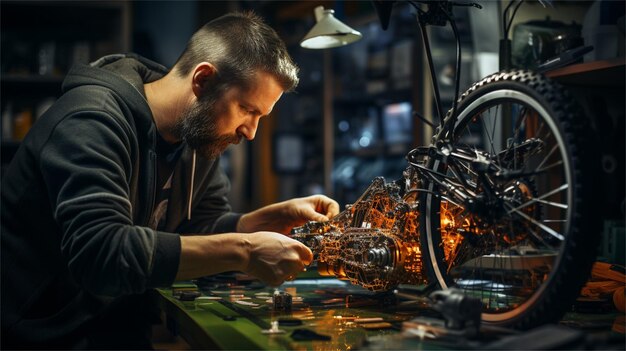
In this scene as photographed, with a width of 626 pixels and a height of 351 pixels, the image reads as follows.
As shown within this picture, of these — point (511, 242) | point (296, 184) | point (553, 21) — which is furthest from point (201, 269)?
point (296, 184)

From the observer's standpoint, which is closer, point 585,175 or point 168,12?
point 585,175

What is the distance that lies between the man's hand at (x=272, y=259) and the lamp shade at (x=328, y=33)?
906mm

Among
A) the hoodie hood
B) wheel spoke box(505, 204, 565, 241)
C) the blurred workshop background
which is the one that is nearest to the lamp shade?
the hoodie hood

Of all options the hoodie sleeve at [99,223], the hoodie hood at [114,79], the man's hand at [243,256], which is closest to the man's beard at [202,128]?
the hoodie hood at [114,79]

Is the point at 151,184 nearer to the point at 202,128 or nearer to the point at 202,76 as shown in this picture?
the point at 202,128

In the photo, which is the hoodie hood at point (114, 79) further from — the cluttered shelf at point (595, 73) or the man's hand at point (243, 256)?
the cluttered shelf at point (595, 73)

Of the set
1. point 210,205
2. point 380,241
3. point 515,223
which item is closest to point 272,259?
point 380,241

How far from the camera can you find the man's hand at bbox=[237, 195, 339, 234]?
189cm

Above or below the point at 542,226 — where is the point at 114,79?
above

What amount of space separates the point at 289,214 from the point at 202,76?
0.48 meters

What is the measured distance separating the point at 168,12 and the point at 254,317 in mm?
4639

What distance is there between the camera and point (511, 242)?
1199 millimetres

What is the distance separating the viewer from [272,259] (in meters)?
1.33

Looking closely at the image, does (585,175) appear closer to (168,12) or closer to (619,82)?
(619,82)
